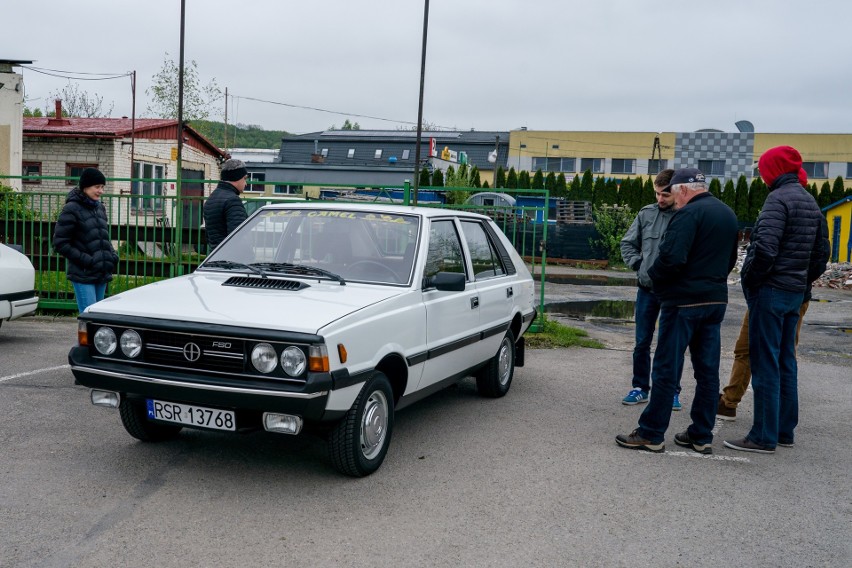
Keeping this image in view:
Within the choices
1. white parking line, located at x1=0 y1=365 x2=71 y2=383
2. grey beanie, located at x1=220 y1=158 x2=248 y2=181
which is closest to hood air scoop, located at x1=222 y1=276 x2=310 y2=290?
grey beanie, located at x1=220 y1=158 x2=248 y2=181

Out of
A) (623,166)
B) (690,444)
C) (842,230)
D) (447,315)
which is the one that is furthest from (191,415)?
(623,166)

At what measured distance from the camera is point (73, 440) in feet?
18.1

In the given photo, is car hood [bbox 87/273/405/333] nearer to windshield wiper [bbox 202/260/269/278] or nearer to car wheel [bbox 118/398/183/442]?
windshield wiper [bbox 202/260/269/278]

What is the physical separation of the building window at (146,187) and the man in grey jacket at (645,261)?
20.0ft

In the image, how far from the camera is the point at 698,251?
5461 millimetres

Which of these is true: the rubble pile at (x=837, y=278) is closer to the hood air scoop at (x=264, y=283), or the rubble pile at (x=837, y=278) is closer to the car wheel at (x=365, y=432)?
the car wheel at (x=365, y=432)

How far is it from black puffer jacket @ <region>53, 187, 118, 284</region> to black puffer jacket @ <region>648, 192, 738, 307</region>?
4.72 m

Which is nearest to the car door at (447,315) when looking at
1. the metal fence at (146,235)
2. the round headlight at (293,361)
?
the round headlight at (293,361)

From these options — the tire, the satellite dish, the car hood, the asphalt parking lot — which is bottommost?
the asphalt parking lot

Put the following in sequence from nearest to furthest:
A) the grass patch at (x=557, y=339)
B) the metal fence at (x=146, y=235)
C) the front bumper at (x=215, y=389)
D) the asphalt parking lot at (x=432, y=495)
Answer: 1. the asphalt parking lot at (x=432, y=495)
2. the front bumper at (x=215, y=389)
3. the grass patch at (x=557, y=339)
4. the metal fence at (x=146, y=235)

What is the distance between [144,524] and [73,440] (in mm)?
1688

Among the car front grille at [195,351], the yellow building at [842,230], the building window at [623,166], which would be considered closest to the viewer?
the car front grille at [195,351]

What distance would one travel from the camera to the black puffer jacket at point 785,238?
18.4 ft

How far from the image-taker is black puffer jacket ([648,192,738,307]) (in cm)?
541
